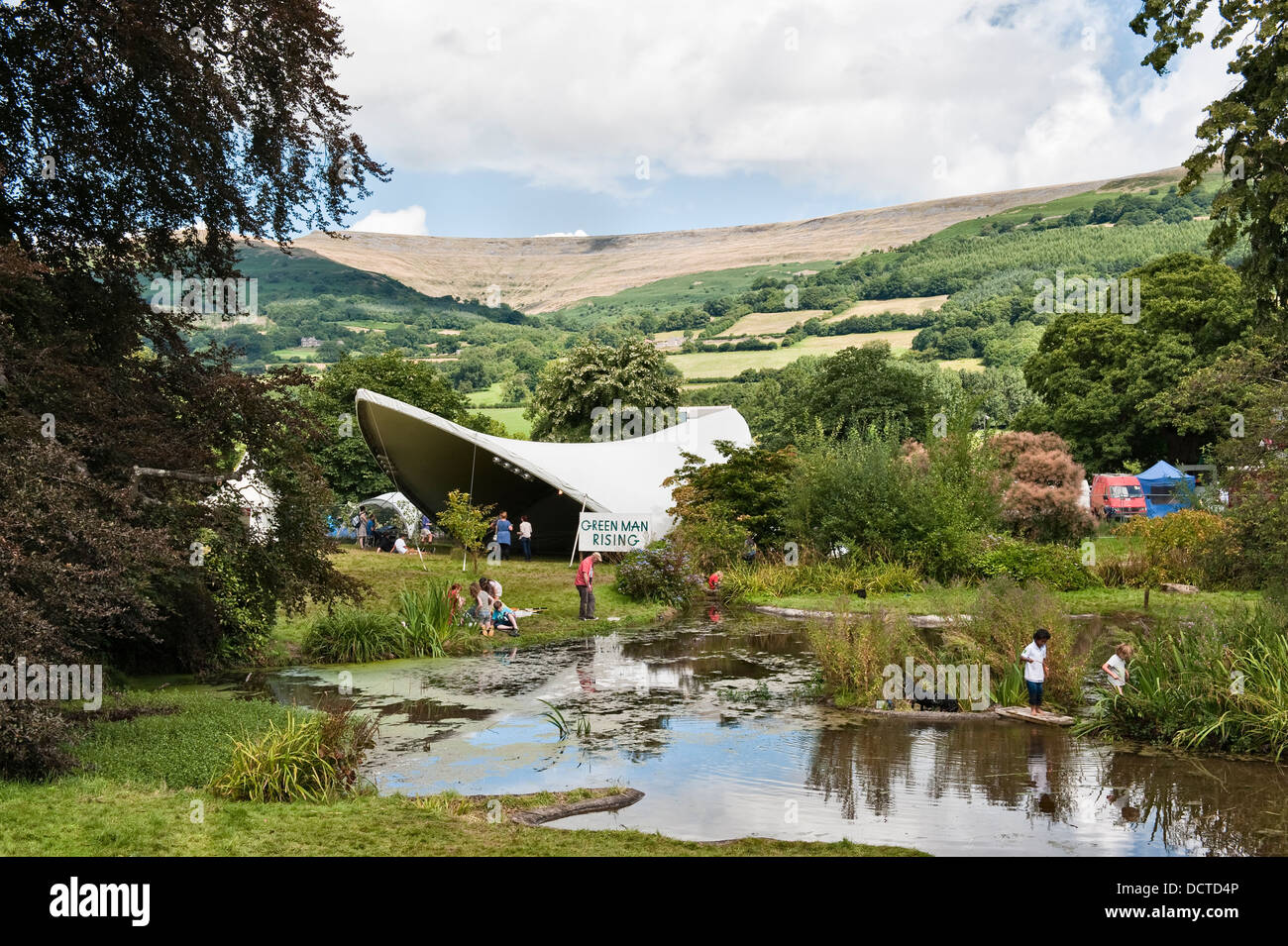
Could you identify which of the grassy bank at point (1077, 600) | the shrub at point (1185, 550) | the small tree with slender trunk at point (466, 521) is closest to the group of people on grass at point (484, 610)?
the small tree with slender trunk at point (466, 521)

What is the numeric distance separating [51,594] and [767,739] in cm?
714

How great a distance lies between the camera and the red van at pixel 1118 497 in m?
41.5

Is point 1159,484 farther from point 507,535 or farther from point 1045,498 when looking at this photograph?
point 507,535

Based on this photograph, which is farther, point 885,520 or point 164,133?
point 885,520

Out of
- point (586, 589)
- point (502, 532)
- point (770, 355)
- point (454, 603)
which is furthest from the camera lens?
point (770, 355)

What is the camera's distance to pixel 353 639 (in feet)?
57.4

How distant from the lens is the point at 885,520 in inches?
988

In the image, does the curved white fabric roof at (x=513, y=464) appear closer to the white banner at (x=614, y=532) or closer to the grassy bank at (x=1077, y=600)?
the white banner at (x=614, y=532)

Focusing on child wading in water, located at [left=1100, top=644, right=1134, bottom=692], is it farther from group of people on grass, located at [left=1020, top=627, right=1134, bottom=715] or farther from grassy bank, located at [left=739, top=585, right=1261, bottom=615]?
grassy bank, located at [left=739, top=585, right=1261, bottom=615]

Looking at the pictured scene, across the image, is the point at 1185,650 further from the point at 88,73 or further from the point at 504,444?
the point at 504,444

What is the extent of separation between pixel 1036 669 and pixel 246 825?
916cm

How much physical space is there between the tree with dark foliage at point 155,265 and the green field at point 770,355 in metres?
91.7

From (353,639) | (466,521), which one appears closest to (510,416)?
(466,521)
